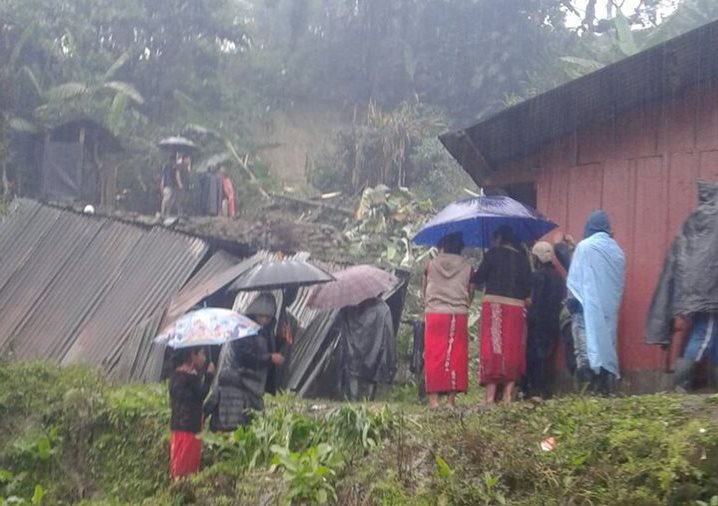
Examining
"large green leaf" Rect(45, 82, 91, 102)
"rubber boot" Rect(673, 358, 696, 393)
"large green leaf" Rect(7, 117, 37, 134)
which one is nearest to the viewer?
"rubber boot" Rect(673, 358, 696, 393)

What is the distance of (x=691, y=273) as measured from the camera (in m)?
7.39

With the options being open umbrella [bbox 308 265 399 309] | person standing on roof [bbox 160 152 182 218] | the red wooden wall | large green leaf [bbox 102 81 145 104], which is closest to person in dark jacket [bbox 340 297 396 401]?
open umbrella [bbox 308 265 399 309]

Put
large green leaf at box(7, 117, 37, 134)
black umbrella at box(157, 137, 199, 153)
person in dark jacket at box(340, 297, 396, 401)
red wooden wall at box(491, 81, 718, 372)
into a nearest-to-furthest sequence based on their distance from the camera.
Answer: red wooden wall at box(491, 81, 718, 372) → person in dark jacket at box(340, 297, 396, 401) → black umbrella at box(157, 137, 199, 153) → large green leaf at box(7, 117, 37, 134)

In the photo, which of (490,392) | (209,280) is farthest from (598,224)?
(209,280)

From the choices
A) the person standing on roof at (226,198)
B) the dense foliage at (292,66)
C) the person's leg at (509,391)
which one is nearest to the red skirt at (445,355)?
the person's leg at (509,391)

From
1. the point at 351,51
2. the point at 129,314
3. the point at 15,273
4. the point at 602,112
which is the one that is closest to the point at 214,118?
the point at 351,51

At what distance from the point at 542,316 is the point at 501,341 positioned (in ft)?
2.02

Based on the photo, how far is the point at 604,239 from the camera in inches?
326

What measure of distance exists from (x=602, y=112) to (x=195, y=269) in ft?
20.9

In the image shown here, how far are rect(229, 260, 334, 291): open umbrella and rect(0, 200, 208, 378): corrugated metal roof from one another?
3021 millimetres

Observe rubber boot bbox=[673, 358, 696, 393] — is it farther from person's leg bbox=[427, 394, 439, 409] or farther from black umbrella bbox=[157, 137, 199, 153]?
black umbrella bbox=[157, 137, 199, 153]

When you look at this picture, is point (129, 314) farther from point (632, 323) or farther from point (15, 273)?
point (632, 323)

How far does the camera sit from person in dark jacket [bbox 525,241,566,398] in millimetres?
9055

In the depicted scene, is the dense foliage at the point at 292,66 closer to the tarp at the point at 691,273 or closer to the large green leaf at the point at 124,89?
the large green leaf at the point at 124,89
